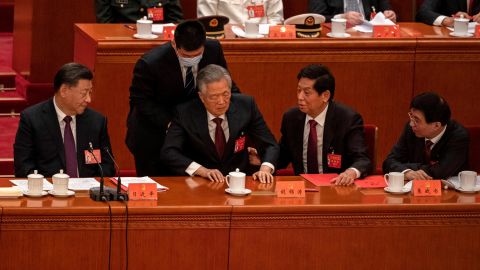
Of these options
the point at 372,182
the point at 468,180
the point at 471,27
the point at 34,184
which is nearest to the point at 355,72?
the point at 471,27

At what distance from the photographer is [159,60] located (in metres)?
5.54

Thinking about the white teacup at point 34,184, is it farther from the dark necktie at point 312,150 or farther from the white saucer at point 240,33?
the white saucer at point 240,33

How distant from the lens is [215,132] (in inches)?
213

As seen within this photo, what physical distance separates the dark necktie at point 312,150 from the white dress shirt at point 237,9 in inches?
75.4

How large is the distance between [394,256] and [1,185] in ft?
5.59

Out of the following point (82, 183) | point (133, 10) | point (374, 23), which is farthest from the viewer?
point (133, 10)

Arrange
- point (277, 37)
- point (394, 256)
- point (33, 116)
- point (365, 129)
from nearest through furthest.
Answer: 1. point (394, 256)
2. point (33, 116)
3. point (365, 129)
4. point (277, 37)

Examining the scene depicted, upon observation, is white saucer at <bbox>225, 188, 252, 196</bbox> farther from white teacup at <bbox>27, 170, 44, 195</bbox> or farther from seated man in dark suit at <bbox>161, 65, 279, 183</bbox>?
white teacup at <bbox>27, 170, 44, 195</bbox>

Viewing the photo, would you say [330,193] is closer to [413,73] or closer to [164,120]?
[164,120]

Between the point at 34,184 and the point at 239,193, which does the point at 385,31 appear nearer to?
the point at 239,193

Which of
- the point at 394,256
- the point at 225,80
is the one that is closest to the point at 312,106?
the point at 225,80

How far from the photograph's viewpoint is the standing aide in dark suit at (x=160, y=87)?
555 cm

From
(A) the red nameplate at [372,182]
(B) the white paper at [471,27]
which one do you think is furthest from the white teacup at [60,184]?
(B) the white paper at [471,27]

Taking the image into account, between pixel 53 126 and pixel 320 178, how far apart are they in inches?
50.0
